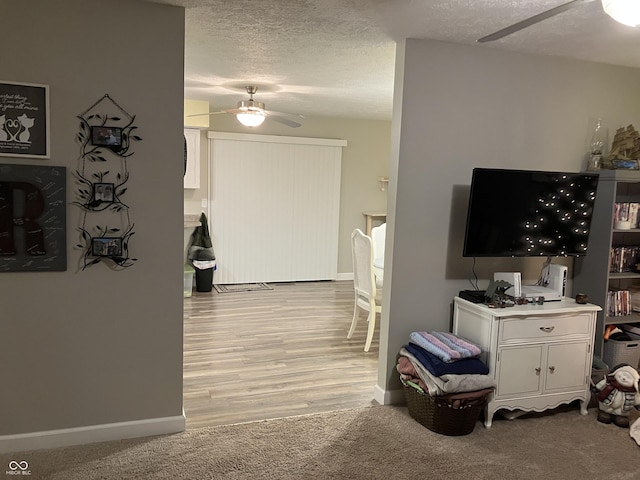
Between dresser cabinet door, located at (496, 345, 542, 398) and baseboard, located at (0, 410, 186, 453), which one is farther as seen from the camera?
dresser cabinet door, located at (496, 345, 542, 398)

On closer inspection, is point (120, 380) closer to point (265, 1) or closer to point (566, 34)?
point (265, 1)

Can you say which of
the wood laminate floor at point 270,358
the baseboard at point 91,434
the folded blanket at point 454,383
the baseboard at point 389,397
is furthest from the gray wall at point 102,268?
the folded blanket at point 454,383

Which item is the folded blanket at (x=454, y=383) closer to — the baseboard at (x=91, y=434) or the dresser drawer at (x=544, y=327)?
the dresser drawer at (x=544, y=327)

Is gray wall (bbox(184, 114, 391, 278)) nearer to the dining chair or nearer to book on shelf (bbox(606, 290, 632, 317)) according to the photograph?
the dining chair

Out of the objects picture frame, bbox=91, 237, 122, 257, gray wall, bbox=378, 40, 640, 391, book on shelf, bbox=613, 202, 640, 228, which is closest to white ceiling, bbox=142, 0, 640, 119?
gray wall, bbox=378, 40, 640, 391

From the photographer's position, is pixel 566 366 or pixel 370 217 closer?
pixel 566 366

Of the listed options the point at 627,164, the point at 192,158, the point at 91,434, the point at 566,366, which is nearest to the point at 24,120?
the point at 91,434

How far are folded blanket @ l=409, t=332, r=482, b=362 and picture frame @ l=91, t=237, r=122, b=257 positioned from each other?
5.93ft

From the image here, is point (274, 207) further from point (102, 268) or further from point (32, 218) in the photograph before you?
point (32, 218)

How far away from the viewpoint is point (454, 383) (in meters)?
2.86

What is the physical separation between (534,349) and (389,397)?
37.1 inches

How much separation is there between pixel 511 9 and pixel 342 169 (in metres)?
4.79

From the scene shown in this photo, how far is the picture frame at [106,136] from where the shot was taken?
2.65 meters

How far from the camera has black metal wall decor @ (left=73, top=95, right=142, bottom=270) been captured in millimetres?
2650
